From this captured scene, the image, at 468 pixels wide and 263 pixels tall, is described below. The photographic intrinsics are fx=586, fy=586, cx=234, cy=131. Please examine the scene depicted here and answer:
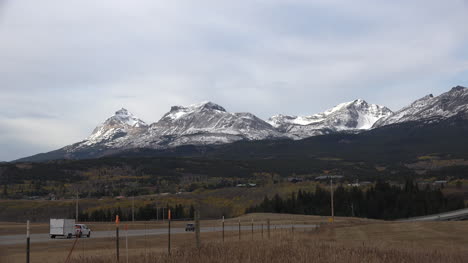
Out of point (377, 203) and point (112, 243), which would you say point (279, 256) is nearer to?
point (112, 243)

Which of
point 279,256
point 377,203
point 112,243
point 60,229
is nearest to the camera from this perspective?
point 279,256

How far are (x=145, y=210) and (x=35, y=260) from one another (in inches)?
4249

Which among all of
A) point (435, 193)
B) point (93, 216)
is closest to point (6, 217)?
point (93, 216)

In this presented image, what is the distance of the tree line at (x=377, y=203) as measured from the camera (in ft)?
424

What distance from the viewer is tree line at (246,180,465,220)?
12938 centimetres

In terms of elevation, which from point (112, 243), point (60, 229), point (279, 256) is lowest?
point (112, 243)

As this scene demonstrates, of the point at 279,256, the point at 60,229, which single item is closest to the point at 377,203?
the point at 60,229

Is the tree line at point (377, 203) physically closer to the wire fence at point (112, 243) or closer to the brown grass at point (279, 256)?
the wire fence at point (112, 243)

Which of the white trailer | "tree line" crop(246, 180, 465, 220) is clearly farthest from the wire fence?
"tree line" crop(246, 180, 465, 220)

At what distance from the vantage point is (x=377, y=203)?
136 meters

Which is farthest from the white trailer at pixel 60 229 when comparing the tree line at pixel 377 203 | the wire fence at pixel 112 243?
the tree line at pixel 377 203

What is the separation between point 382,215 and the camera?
5202 inches

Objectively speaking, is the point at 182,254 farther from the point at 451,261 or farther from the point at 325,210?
the point at 325,210

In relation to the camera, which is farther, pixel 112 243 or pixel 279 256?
pixel 112 243
